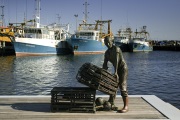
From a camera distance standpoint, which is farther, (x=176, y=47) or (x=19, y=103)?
(x=176, y=47)

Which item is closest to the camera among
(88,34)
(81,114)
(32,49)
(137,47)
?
(81,114)

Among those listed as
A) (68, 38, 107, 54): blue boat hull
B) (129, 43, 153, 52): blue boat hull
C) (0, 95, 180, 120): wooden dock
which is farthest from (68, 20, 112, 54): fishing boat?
(0, 95, 180, 120): wooden dock

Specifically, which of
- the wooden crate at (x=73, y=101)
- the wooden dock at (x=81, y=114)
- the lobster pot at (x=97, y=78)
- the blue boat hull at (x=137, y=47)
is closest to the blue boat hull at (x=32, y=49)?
the blue boat hull at (x=137, y=47)

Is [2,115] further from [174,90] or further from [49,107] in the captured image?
[174,90]

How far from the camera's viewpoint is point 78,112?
24.5ft

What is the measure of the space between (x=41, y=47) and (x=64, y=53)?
8.93m

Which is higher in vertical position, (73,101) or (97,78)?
(97,78)

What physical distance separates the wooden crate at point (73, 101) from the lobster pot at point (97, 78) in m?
0.19

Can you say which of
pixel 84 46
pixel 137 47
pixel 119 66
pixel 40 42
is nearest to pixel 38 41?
pixel 40 42

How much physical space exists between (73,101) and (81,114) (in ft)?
1.29

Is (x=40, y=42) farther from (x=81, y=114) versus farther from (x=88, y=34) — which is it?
(x=81, y=114)

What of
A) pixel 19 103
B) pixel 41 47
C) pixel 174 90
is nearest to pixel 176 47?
pixel 41 47

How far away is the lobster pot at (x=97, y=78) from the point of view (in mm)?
7387

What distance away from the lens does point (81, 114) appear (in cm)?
730
